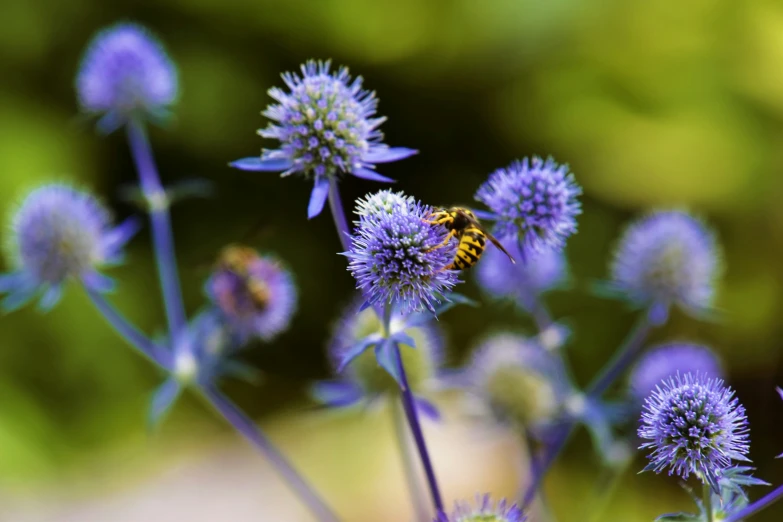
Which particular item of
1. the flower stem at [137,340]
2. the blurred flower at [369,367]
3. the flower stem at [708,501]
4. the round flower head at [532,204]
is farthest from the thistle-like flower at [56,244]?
the flower stem at [708,501]

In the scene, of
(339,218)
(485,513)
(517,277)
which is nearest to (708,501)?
(485,513)

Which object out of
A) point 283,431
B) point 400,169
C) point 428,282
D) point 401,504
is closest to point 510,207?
point 428,282

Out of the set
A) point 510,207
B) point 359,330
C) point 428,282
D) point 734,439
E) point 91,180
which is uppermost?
point 91,180

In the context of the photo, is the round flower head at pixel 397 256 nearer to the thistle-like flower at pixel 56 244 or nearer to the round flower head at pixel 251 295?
the round flower head at pixel 251 295

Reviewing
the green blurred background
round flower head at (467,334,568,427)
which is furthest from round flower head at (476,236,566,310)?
the green blurred background

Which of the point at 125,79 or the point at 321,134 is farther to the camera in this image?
the point at 125,79

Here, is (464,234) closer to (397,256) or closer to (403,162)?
(397,256)

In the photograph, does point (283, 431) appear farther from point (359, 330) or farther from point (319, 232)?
point (359, 330)
